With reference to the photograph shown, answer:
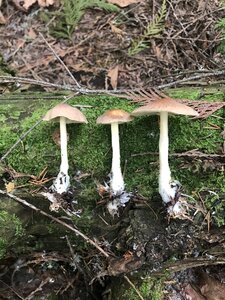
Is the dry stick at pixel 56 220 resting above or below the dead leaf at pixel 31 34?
below

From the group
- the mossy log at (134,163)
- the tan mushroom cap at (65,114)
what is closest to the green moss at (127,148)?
the mossy log at (134,163)

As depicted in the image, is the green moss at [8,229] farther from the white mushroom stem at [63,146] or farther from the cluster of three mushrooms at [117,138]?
the white mushroom stem at [63,146]

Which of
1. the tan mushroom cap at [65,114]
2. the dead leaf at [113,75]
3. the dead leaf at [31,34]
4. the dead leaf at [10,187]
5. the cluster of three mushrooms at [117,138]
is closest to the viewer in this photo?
the cluster of three mushrooms at [117,138]

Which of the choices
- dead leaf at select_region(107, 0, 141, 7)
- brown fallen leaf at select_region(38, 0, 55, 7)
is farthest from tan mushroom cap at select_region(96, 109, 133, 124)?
brown fallen leaf at select_region(38, 0, 55, 7)

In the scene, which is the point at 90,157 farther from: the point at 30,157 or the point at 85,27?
the point at 85,27

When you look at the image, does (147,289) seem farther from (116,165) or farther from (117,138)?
(117,138)

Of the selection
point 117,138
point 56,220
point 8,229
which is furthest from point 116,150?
point 8,229
